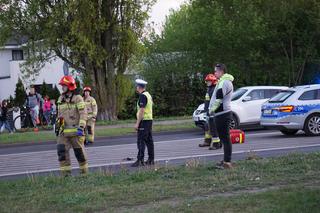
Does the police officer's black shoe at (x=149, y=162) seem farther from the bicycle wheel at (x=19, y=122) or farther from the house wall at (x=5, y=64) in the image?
the house wall at (x=5, y=64)

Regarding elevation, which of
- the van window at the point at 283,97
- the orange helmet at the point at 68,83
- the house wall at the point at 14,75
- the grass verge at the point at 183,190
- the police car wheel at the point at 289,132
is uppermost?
the house wall at the point at 14,75

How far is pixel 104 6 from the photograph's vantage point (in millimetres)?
28062

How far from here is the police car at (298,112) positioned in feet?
56.2

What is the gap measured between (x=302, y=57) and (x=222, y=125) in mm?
23357

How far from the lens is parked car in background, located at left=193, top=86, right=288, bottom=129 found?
67.2ft

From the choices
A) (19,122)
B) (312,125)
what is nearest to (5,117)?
(19,122)

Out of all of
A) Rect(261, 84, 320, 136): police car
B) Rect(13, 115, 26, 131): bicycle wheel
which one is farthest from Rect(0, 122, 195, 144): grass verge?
Rect(261, 84, 320, 136): police car

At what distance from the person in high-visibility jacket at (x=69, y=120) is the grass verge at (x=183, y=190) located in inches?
30.1

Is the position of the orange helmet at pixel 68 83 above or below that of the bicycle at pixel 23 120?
above

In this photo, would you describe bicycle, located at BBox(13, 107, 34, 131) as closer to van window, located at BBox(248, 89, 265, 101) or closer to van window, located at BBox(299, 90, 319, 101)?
van window, located at BBox(248, 89, 265, 101)

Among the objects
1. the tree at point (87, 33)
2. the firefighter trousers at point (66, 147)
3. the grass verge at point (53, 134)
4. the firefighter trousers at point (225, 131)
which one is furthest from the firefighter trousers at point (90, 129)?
the tree at point (87, 33)

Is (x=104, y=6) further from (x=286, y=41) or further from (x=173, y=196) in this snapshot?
(x=173, y=196)

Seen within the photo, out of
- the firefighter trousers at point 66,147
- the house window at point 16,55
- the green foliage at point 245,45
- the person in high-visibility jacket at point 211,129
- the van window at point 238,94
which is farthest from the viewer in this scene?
the house window at point 16,55

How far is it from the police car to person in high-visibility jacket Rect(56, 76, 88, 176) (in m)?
8.25
